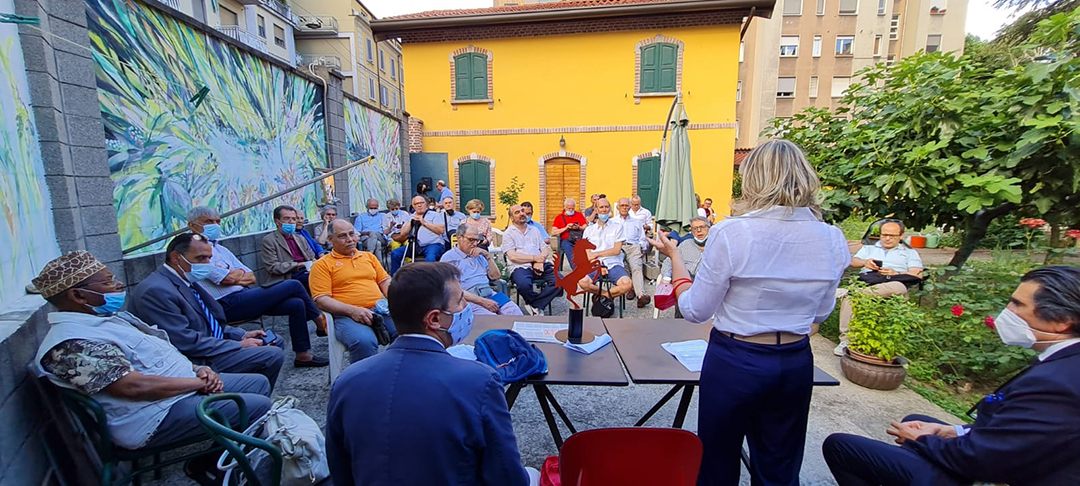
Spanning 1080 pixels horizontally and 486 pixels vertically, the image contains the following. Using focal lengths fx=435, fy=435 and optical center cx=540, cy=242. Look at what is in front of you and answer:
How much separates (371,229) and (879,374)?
22.3 ft

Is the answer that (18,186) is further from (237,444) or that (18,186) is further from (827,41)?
(827,41)

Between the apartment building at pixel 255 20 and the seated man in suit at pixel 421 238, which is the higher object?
the apartment building at pixel 255 20

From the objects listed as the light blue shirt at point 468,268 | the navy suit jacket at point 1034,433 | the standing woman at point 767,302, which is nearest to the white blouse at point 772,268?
the standing woman at point 767,302

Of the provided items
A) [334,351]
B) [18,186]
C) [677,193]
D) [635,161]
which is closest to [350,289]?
[334,351]

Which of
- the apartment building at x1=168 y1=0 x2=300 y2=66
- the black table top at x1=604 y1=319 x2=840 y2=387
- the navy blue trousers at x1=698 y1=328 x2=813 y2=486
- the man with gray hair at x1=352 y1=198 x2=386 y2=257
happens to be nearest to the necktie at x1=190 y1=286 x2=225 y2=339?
the black table top at x1=604 y1=319 x2=840 y2=387

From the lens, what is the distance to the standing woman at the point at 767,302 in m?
1.52

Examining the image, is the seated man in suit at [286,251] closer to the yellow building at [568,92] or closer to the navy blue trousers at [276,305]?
the navy blue trousers at [276,305]

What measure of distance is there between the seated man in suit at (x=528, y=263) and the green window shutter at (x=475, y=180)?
6806 millimetres

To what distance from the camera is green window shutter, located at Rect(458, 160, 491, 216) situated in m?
12.0

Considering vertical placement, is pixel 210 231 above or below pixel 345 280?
above

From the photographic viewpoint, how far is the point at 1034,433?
4.33ft

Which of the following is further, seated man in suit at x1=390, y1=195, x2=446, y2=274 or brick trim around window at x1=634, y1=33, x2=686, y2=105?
brick trim around window at x1=634, y1=33, x2=686, y2=105

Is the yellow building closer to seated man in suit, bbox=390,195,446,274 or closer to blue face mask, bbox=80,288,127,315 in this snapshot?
seated man in suit, bbox=390,195,446,274

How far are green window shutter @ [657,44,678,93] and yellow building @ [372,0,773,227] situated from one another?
27 mm
